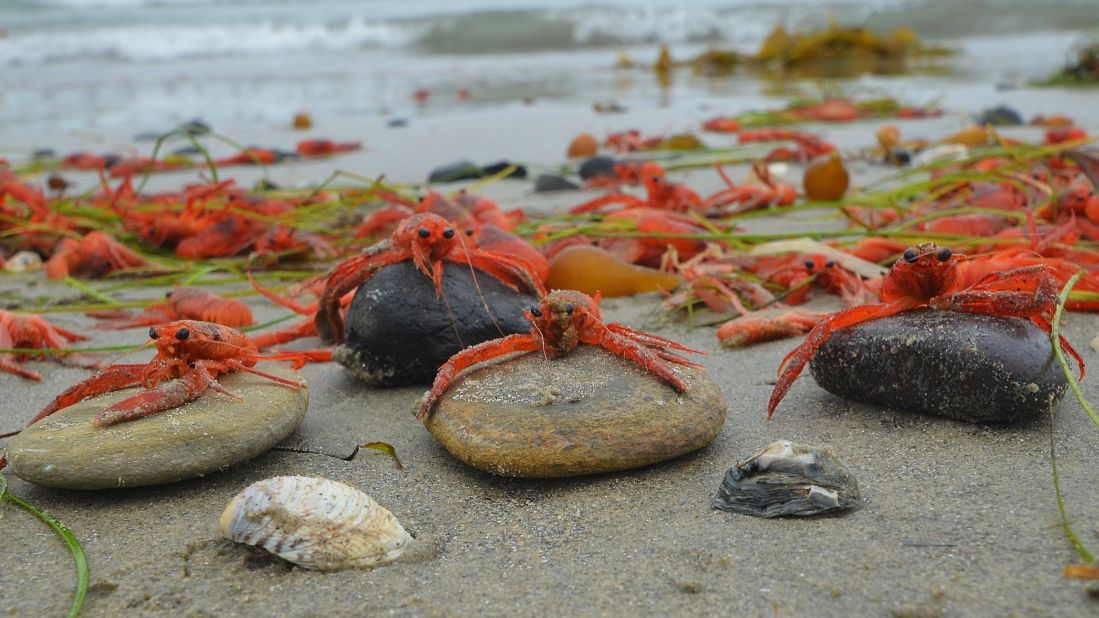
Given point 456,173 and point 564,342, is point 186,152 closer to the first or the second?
point 456,173

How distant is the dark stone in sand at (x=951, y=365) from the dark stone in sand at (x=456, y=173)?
4.23m

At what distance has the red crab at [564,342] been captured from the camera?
7.00 ft

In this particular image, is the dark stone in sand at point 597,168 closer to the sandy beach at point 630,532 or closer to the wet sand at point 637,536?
the sandy beach at point 630,532

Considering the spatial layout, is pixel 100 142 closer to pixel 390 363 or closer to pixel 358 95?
pixel 358 95

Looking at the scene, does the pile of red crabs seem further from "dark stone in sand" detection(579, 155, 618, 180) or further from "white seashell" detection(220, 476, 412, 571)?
"white seashell" detection(220, 476, 412, 571)

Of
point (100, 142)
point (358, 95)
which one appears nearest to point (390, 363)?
point (100, 142)

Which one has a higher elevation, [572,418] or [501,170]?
[572,418]

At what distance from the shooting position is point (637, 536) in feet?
5.78

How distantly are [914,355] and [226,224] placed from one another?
3.45m

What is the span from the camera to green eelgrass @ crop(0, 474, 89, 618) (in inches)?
62.3

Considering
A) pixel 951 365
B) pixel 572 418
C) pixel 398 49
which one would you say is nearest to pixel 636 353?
pixel 572 418

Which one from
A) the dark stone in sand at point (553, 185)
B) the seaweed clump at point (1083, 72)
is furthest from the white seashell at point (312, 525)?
the seaweed clump at point (1083, 72)

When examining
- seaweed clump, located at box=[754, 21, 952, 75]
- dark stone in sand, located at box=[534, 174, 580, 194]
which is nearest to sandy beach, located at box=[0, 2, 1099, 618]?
dark stone in sand, located at box=[534, 174, 580, 194]

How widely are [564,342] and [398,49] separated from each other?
21.8 meters
